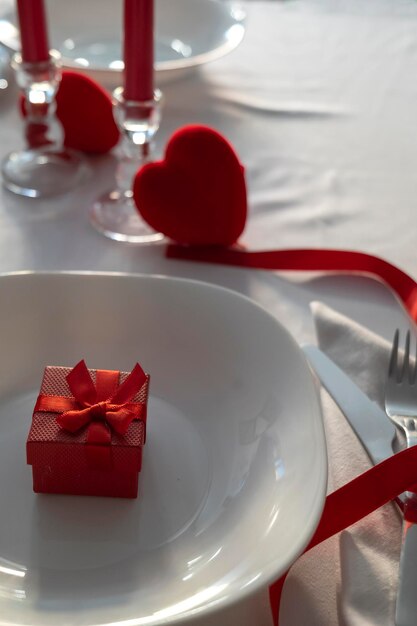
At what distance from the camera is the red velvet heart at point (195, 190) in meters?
0.85

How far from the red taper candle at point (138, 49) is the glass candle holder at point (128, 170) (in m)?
0.01

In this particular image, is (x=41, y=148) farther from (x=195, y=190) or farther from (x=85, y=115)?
(x=195, y=190)

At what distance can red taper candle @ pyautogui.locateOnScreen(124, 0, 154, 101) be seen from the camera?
2.62ft

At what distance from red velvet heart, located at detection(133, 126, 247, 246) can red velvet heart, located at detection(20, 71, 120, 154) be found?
16 centimetres

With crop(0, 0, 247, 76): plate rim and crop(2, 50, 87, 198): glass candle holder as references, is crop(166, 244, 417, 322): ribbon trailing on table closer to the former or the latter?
crop(2, 50, 87, 198): glass candle holder

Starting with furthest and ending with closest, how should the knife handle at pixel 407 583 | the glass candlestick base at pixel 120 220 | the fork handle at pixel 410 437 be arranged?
1. the glass candlestick base at pixel 120 220
2. the fork handle at pixel 410 437
3. the knife handle at pixel 407 583

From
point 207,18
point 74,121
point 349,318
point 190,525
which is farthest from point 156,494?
point 207,18

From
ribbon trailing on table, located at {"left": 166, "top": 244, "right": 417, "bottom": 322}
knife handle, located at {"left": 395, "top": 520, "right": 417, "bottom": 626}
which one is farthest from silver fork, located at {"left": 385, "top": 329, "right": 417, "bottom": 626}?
ribbon trailing on table, located at {"left": 166, "top": 244, "right": 417, "bottom": 322}

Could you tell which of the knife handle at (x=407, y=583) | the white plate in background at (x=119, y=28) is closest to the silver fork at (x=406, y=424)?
the knife handle at (x=407, y=583)

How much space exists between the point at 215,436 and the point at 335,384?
0.12 m

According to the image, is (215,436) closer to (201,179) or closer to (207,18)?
(201,179)

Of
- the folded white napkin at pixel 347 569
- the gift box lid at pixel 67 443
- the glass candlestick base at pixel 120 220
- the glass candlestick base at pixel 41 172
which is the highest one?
the gift box lid at pixel 67 443

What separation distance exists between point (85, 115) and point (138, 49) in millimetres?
198

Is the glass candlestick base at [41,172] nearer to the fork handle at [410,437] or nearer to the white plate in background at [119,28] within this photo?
the white plate in background at [119,28]
